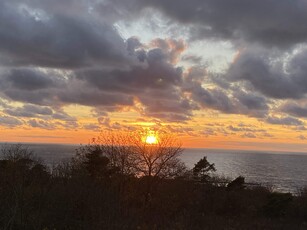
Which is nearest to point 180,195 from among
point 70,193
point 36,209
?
point 70,193

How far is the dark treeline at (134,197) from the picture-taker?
18.3 m

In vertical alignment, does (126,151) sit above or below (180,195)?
above

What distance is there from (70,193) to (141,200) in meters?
18.6

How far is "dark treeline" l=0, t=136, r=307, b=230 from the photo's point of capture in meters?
18.3

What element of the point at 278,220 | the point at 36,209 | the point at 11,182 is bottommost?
the point at 278,220

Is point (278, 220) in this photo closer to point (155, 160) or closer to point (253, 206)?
point (253, 206)

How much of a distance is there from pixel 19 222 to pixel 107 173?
2941 cm

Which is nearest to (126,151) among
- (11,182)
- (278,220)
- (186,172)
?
(186,172)

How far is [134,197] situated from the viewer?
38844 mm

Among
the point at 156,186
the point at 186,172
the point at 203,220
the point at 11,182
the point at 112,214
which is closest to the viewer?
the point at 11,182

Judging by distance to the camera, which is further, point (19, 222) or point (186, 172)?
point (186, 172)

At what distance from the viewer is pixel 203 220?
86.4 feet

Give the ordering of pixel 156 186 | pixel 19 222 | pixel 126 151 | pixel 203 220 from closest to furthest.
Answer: pixel 19 222 < pixel 203 220 < pixel 156 186 < pixel 126 151

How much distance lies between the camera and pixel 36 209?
17.8 metres
